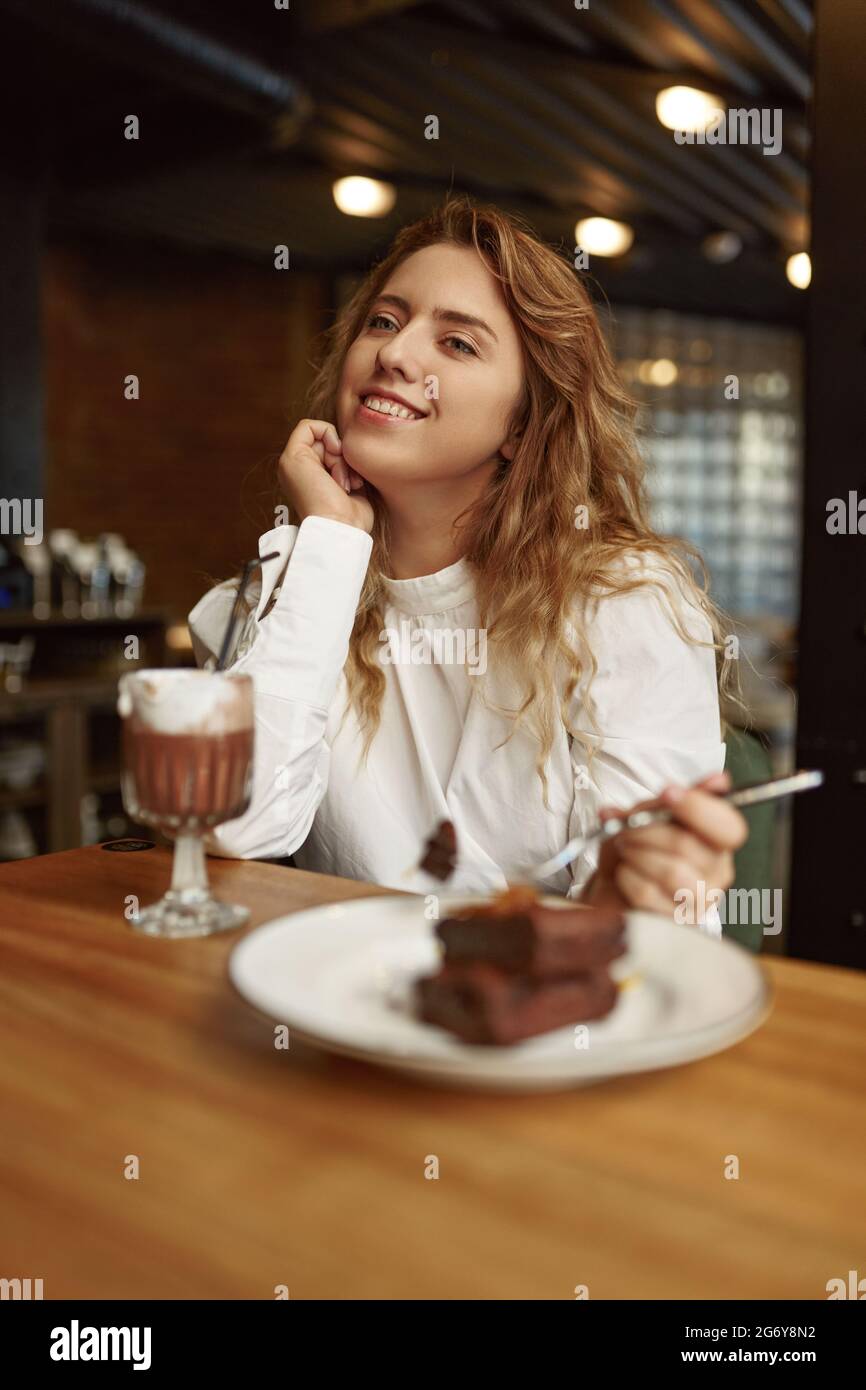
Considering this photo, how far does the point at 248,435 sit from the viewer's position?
7367 mm

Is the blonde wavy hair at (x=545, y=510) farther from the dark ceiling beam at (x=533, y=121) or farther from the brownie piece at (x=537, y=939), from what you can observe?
the dark ceiling beam at (x=533, y=121)

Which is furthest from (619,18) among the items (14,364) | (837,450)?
(837,450)

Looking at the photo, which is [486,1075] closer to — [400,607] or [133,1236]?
[133,1236]

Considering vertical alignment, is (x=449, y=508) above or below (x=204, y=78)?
below

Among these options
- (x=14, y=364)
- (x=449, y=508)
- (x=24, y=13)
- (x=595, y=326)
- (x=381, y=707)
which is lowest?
(x=381, y=707)

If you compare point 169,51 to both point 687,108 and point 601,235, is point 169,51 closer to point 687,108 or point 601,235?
point 687,108

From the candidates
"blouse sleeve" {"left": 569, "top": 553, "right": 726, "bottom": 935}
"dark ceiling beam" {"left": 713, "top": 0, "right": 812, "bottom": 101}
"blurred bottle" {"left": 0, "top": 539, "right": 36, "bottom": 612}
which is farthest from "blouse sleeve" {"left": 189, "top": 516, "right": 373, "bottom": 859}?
"dark ceiling beam" {"left": 713, "top": 0, "right": 812, "bottom": 101}

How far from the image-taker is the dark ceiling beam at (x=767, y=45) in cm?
410

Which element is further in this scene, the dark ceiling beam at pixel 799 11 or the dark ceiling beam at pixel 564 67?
the dark ceiling beam at pixel 564 67

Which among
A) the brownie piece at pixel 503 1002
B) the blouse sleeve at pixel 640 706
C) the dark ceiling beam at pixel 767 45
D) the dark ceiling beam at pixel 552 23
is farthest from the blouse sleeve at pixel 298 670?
the dark ceiling beam at pixel 552 23

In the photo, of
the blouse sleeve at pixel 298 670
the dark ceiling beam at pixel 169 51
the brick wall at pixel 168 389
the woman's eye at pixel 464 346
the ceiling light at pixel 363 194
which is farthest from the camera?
the brick wall at pixel 168 389

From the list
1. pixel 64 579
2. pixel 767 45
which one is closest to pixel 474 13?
pixel 767 45

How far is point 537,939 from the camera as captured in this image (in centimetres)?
70
